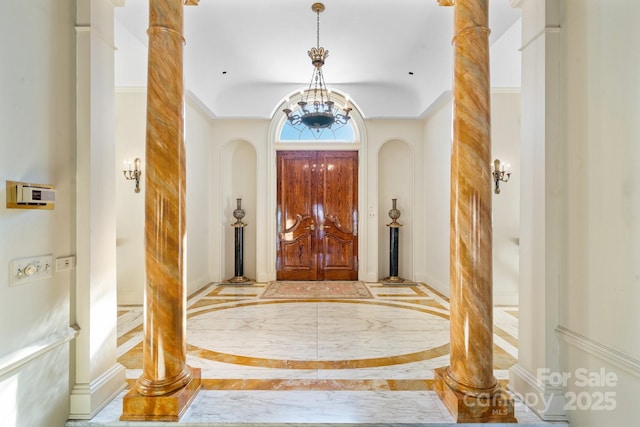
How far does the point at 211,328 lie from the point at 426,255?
4348mm

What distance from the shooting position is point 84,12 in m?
2.23

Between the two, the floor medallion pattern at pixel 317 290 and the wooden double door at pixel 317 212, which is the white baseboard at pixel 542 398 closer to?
the floor medallion pattern at pixel 317 290

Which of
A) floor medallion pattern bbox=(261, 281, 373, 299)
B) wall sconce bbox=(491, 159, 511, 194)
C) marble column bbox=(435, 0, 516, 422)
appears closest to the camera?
marble column bbox=(435, 0, 516, 422)

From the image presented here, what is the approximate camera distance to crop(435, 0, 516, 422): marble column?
7.23ft

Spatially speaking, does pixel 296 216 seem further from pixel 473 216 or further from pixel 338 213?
pixel 473 216

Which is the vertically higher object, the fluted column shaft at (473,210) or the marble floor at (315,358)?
the fluted column shaft at (473,210)

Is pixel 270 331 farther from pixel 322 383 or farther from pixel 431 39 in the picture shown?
pixel 431 39

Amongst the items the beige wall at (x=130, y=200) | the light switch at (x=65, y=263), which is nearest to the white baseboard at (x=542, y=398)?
the light switch at (x=65, y=263)

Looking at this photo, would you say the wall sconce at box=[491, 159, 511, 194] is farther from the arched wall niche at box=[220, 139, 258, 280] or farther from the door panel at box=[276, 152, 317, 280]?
the arched wall niche at box=[220, 139, 258, 280]

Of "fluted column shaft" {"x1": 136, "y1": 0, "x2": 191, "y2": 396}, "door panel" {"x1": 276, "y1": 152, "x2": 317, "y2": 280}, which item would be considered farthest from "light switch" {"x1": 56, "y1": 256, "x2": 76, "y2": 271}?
"door panel" {"x1": 276, "y1": 152, "x2": 317, "y2": 280}

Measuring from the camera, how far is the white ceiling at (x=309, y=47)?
4078 millimetres

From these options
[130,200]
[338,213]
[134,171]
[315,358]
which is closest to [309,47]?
[134,171]

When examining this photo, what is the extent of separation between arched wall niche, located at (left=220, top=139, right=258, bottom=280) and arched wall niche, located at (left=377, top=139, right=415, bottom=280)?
8.55 feet

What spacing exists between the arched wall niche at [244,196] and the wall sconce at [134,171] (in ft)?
7.00
